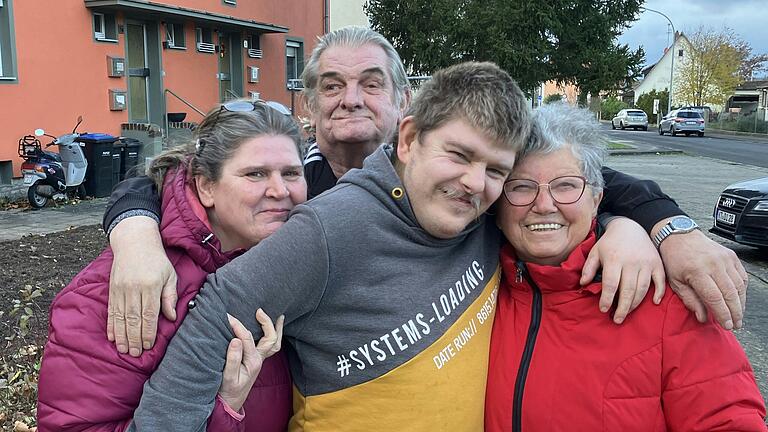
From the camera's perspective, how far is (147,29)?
44.8ft

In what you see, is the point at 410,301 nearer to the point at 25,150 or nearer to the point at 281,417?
the point at 281,417

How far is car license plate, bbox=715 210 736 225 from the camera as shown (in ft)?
26.5

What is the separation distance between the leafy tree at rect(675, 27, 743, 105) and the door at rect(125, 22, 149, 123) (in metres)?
48.1

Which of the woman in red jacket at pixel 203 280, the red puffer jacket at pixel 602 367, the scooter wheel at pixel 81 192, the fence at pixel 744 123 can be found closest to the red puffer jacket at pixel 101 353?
the woman in red jacket at pixel 203 280

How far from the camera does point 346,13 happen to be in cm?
2152

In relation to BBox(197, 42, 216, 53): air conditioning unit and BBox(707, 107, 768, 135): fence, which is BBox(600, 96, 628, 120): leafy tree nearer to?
BBox(707, 107, 768, 135): fence

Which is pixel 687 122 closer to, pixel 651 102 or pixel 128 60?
pixel 651 102

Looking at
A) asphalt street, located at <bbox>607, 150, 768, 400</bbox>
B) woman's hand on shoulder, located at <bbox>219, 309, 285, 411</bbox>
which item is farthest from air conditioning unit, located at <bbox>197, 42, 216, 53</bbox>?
woman's hand on shoulder, located at <bbox>219, 309, 285, 411</bbox>

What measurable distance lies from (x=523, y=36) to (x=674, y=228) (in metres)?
18.5

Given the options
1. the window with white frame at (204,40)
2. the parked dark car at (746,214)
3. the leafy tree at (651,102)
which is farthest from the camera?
the leafy tree at (651,102)

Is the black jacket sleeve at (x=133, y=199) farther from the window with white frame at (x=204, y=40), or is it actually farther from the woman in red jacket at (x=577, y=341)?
the window with white frame at (x=204, y=40)

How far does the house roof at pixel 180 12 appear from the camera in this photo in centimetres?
1188

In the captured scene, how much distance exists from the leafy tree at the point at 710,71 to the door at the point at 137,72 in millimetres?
48070

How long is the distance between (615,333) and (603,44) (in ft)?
65.9
